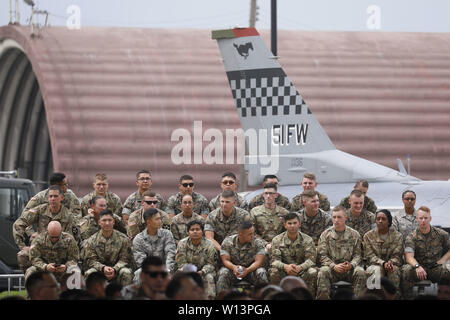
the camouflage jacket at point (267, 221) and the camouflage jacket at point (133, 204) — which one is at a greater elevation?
the camouflage jacket at point (133, 204)

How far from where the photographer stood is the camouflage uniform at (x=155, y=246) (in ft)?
38.3

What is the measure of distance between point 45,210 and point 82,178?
1584 centimetres

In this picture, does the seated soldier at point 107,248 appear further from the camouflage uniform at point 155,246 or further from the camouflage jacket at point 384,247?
the camouflage jacket at point 384,247

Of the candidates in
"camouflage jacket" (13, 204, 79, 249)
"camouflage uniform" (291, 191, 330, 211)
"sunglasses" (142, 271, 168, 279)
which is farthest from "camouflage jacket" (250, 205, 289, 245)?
"sunglasses" (142, 271, 168, 279)

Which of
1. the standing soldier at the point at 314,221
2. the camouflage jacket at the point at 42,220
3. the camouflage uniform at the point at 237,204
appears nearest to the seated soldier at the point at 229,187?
the camouflage uniform at the point at 237,204

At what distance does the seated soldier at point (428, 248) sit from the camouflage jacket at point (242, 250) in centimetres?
228

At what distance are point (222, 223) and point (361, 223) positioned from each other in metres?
2.25

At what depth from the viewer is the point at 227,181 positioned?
41.9ft

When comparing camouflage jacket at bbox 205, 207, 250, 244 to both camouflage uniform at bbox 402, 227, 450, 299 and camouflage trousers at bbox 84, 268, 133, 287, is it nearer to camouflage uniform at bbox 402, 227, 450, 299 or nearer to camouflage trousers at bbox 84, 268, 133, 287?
camouflage trousers at bbox 84, 268, 133, 287

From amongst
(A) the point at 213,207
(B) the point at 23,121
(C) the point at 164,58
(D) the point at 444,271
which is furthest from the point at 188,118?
(D) the point at 444,271

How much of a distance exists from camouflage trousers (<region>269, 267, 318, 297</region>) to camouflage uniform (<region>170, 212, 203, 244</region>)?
1.64 meters

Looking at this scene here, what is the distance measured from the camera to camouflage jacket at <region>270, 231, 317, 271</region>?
11641mm

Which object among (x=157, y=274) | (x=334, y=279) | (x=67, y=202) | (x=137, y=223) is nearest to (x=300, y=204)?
(x=334, y=279)

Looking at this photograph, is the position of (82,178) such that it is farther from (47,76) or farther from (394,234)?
(394,234)
